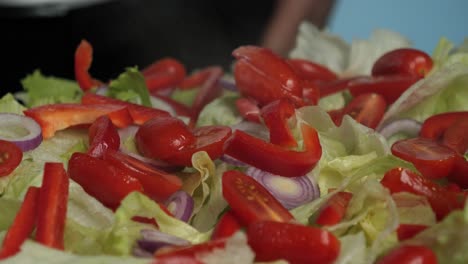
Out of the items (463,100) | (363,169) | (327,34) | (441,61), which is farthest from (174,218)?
(327,34)

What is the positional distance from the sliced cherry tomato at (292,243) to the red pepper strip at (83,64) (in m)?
1.14

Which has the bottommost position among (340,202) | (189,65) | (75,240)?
(189,65)

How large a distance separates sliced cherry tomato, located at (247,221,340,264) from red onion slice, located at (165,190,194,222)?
0.26 meters

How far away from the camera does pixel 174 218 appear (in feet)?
5.10

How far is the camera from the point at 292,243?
1378mm

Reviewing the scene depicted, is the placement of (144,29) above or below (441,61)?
below

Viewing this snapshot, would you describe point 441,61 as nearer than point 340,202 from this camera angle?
No

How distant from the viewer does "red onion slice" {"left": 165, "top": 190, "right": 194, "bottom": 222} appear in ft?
5.35

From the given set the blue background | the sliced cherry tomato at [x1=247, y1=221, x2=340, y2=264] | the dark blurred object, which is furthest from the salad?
the blue background

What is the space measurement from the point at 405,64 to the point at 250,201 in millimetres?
896

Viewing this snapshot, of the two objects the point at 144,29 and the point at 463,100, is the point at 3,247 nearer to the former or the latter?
the point at 463,100

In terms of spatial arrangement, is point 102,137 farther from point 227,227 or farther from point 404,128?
point 404,128

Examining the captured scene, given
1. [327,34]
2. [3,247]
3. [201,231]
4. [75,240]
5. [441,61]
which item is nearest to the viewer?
[3,247]

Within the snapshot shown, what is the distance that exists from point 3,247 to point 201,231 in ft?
1.42
